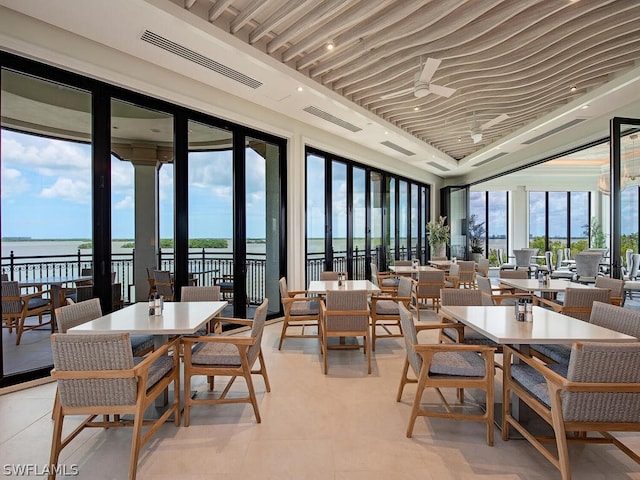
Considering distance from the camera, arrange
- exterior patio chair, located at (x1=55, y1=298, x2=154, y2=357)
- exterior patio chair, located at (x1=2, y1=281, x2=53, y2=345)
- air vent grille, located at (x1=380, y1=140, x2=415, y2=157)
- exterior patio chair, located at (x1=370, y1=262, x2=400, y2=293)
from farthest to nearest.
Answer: air vent grille, located at (x1=380, y1=140, x2=415, y2=157)
exterior patio chair, located at (x1=370, y1=262, x2=400, y2=293)
exterior patio chair, located at (x1=2, y1=281, x2=53, y2=345)
exterior patio chair, located at (x1=55, y1=298, x2=154, y2=357)

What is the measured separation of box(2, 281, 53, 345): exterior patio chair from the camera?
4320 millimetres

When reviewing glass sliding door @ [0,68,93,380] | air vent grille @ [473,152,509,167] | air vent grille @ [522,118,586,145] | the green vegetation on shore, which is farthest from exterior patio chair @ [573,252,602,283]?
glass sliding door @ [0,68,93,380]

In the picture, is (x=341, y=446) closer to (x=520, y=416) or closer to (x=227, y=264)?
(x=520, y=416)

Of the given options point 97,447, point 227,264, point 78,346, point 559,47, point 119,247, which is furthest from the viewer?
point 119,247

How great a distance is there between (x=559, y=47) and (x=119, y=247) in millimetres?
7427

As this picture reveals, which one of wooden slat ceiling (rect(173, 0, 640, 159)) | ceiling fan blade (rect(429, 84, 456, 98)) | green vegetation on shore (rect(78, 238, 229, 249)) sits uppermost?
wooden slat ceiling (rect(173, 0, 640, 159))

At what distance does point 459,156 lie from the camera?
34.2 ft

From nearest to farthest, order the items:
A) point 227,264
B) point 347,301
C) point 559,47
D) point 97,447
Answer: point 97,447 → point 347,301 → point 559,47 → point 227,264

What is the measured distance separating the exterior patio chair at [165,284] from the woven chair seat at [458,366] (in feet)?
12.6

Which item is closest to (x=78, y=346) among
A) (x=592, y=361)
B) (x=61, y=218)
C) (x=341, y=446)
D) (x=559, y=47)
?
(x=341, y=446)

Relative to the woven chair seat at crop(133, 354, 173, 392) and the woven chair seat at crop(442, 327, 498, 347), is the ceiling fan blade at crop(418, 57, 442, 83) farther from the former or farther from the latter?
the woven chair seat at crop(133, 354, 173, 392)

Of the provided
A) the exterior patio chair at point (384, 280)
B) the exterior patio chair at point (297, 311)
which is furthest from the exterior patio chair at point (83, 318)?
the exterior patio chair at point (384, 280)

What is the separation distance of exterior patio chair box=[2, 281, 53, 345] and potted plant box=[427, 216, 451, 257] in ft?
33.6

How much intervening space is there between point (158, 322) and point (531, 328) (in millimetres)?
2808
